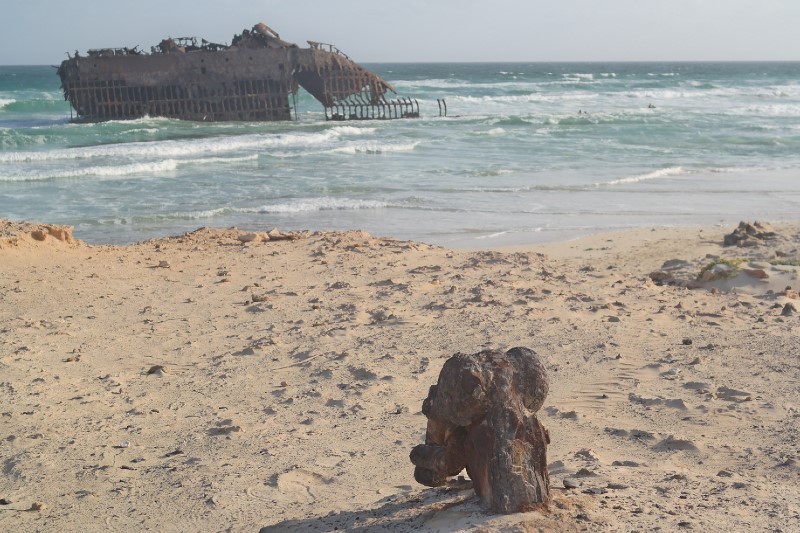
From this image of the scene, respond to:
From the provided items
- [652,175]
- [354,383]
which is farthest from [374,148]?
[354,383]

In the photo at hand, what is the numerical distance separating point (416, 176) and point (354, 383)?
585 inches

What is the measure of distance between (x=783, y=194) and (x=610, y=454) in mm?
14924

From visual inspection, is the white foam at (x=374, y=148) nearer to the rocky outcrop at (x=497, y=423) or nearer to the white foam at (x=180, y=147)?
the white foam at (x=180, y=147)

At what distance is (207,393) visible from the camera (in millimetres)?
6445

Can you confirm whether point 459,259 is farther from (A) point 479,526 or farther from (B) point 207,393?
(A) point 479,526

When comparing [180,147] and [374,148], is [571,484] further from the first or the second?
[180,147]

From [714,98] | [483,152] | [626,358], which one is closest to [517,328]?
[626,358]

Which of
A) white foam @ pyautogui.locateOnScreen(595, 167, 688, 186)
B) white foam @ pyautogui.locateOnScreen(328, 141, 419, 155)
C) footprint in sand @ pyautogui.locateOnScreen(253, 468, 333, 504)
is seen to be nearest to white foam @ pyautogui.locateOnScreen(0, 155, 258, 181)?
white foam @ pyautogui.locateOnScreen(328, 141, 419, 155)

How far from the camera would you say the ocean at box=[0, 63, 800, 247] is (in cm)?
1568

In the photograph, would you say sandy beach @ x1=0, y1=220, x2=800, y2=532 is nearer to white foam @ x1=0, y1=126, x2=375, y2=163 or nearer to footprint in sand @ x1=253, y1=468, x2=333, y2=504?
footprint in sand @ x1=253, y1=468, x2=333, y2=504

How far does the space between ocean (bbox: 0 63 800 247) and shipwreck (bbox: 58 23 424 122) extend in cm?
108

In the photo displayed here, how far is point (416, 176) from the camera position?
21125mm

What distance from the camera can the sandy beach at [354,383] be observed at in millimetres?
4484

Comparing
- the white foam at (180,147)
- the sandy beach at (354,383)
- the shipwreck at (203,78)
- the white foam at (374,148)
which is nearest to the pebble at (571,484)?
the sandy beach at (354,383)
